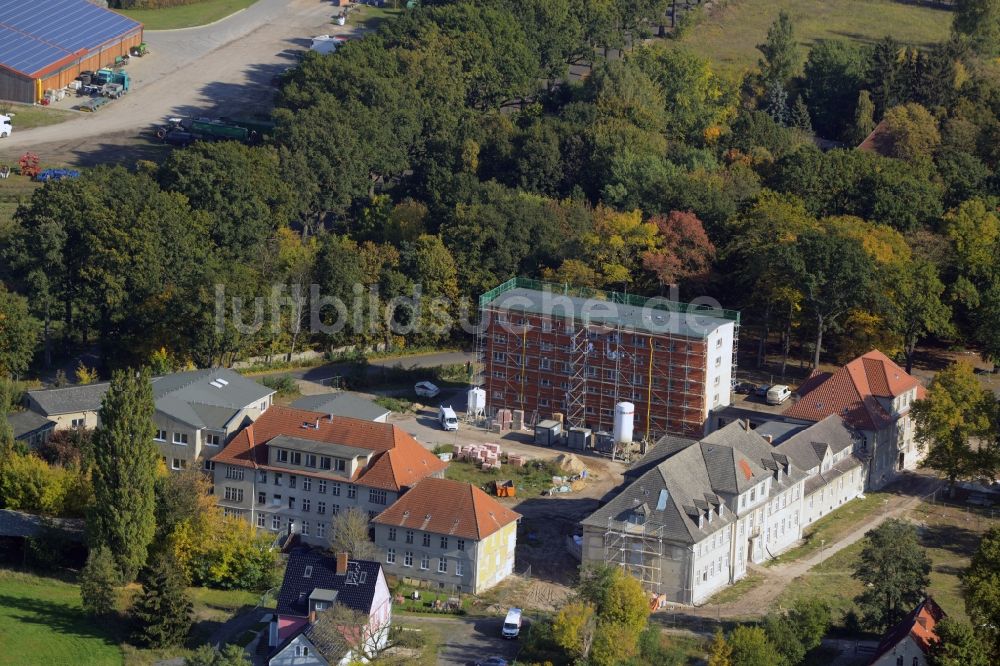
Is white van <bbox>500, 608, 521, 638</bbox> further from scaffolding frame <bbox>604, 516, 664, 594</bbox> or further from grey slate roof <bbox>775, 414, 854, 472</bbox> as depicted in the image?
grey slate roof <bbox>775, 414, 854, 472</bbox>

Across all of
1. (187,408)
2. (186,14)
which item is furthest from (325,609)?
(186,14)

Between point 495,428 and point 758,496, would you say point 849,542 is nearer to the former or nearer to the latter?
point 758,496

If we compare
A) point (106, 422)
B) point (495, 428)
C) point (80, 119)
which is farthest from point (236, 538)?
point (80, 119)

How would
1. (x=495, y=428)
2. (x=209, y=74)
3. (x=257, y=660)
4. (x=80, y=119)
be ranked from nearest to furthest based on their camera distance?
(x=257, y=660), (x=495, y=428), (x=80, y=119), (x=209, y=74)

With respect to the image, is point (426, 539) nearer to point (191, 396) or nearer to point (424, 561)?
point (424, 561)

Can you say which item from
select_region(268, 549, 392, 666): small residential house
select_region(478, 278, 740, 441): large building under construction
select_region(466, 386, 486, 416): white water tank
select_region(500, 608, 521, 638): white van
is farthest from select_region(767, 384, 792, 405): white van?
select_region(268, 549, 392, 666): small residential house

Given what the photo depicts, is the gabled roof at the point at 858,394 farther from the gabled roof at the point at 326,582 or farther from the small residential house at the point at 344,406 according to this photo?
the gabled roof at the point at 326,582
